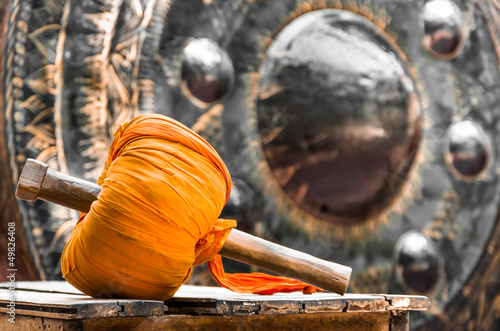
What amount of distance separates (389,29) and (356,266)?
49 cm

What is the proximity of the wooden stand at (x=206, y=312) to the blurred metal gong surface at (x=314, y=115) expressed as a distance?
355 millimetres

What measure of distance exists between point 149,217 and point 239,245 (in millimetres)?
151

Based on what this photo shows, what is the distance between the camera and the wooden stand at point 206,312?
0.65 meters

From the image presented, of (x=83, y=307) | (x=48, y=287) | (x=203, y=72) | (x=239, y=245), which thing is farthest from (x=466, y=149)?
(x=83, y=307)

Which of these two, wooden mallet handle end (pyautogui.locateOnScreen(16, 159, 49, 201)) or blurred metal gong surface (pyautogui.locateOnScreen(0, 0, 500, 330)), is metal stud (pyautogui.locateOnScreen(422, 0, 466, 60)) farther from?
wooden mallet handle end (pyautogui.locateOnScreen(16, 159, 49, 201))

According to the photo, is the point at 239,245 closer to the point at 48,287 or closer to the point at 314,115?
the point at 48,287

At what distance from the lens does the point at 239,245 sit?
80cm

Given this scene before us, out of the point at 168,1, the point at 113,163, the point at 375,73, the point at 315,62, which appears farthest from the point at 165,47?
the point at 113,163

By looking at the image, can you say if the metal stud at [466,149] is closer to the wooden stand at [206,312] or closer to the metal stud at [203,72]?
the metal stud at [203,72]

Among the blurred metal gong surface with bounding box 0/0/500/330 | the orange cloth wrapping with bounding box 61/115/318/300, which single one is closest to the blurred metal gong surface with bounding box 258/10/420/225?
the blurred metal gong surface with bounding box 0/0/500/330

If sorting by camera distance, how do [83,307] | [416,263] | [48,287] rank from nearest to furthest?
[83,307] < [48,287] < [416,263]

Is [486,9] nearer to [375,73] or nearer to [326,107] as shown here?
[375,73]

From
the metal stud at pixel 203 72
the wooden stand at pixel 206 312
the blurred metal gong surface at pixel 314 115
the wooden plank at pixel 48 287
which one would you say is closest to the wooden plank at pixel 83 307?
the wooden stand at pixel 206 312

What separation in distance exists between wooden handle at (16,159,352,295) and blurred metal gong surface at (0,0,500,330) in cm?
40
